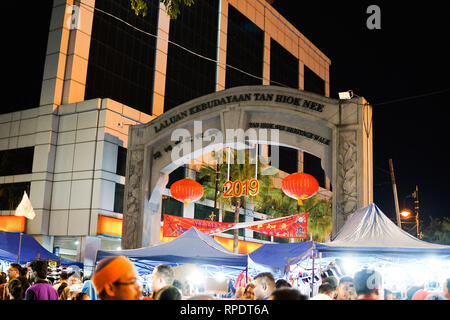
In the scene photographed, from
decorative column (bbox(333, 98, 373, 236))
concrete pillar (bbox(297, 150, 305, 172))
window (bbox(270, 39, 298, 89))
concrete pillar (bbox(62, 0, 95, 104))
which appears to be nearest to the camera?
decorative column (bbox(333, 98, 373, 236))

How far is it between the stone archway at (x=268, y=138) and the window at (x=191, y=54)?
641 inches

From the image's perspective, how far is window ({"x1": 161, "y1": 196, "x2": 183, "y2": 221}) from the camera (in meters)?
34.5

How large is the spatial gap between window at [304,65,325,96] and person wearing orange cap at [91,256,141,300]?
176 ft

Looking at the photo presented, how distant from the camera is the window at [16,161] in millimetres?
29969

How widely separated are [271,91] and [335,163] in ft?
10.8

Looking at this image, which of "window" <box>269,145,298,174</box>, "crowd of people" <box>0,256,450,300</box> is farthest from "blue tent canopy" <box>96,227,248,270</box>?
"window" <box>269,145,298,174</box>

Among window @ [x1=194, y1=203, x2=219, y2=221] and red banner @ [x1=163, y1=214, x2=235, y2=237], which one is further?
window @ [x1=194, y1=203, x2=219, y2=221]

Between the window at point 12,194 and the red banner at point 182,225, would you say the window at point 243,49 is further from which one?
the red banner at point 182,225

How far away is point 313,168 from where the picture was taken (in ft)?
182

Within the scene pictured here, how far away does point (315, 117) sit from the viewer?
16.6 meters

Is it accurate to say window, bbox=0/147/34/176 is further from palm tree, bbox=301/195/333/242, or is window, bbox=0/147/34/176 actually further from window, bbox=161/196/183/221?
palm tree, bbox=301/195/333/242

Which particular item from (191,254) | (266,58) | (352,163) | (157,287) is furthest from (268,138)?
(266,58)
